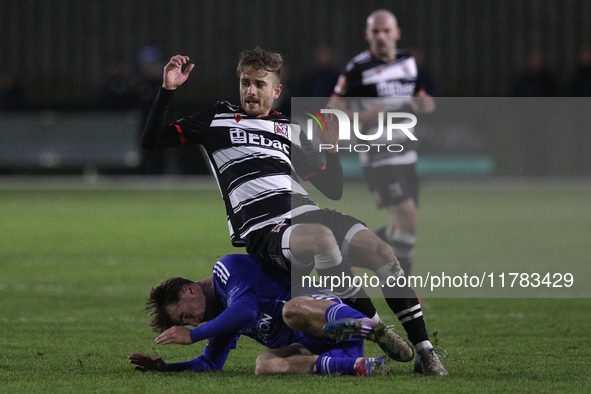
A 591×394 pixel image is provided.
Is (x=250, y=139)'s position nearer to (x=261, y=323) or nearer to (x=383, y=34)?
(x=261, y=323)

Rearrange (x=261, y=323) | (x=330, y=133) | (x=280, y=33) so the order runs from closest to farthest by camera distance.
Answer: (x=261, y=323)
(x=330, y=133)
(x=280, y=33)

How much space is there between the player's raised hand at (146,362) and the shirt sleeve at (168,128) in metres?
1.16

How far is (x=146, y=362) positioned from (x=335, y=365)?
40.9 inches

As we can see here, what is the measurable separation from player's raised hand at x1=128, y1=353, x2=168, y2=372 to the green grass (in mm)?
77

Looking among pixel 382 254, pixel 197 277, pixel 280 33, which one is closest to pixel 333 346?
pixel 382 254

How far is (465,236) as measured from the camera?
1332 centimetres

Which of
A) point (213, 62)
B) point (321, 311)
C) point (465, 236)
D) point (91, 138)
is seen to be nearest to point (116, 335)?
point (321, 311)

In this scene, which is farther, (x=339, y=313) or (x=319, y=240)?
(x=319, y=240)

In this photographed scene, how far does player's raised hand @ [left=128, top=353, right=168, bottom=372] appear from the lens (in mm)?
5340

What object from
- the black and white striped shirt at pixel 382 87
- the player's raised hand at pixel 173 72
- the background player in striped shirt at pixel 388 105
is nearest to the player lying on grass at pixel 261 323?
the player's raised hand at pixel 173 72

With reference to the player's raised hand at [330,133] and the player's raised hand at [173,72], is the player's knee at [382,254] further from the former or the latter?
the player's raised hand at [173,72]

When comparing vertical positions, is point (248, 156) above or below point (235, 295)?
above

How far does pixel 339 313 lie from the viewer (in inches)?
198

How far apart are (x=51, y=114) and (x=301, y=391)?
53.6 feet
